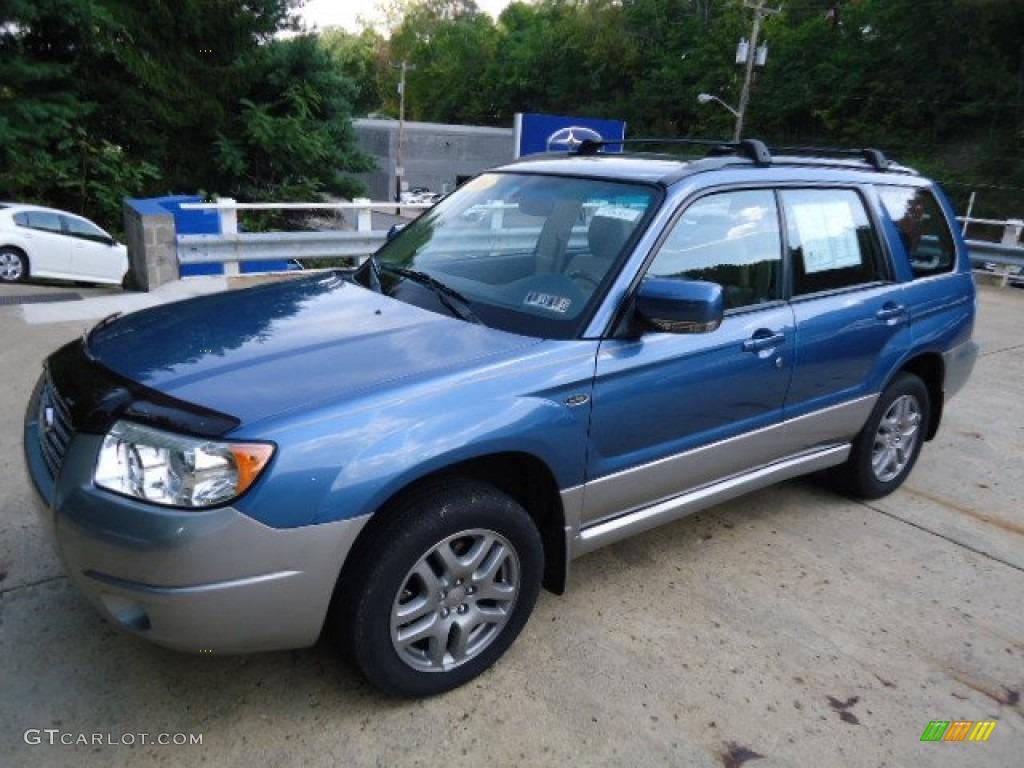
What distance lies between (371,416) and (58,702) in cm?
137

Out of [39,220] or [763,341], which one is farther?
[39,220]

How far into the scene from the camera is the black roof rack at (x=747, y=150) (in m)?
3.63

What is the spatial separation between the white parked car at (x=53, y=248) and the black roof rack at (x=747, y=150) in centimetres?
1265

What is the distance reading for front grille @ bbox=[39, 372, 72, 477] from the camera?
239cm

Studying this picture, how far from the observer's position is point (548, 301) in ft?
9.71

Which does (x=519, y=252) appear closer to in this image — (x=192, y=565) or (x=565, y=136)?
(x=192, y=565)

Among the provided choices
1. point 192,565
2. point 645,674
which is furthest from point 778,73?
point 192,565

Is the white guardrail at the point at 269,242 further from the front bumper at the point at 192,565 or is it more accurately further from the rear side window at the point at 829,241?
the front bumper at the point at 192,565

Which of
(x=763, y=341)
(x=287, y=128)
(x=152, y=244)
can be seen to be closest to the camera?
(x=763, y=341)

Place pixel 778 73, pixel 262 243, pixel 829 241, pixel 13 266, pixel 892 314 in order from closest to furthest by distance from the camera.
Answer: pixel 829 241 → pixel 892 314 → pixel 262 243 → pixel 13 266 → pixel 778 73

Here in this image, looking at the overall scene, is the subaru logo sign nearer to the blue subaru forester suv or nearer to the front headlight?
the blue subaru forester suv

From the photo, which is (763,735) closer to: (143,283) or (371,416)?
(371,416)

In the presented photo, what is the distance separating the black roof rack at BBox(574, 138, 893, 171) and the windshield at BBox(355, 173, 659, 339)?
629 millimetres

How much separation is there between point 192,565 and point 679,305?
5.59 feet
